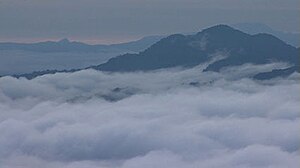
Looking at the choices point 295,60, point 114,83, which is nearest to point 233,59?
point 295,60

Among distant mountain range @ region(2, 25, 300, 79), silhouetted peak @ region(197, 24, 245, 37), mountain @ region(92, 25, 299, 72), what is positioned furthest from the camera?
silhouetted peak @ region(197, 24, 245, 37)

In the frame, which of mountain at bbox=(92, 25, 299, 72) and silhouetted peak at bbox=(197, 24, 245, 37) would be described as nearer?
mountain at bbox=(92, 25, 299, 72)

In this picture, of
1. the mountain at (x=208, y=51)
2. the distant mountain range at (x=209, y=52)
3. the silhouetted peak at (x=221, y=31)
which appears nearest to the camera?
the distant mountain range at (x=209, y=52)

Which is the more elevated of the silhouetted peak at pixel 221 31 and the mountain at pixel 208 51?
the silhouetted peak at pixel 221 31

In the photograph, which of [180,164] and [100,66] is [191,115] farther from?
[100,66]

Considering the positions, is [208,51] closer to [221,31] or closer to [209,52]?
[209,52]

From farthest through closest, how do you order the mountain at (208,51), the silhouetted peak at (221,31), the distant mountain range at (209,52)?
the silhouetted peak at (221,31) → the mountain at (208,51) → the distant mountain range at (209,52)

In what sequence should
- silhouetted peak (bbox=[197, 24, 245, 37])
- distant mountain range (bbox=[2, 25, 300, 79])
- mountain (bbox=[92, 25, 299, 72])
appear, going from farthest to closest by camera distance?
silhouetted peak (bbox=[197, 24, 245, 37]) < mountain (bbox=[92, 25, 299, 72]) < distant mountain range (bbox=[2, 25, 300, 79])

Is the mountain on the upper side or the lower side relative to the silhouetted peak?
lower

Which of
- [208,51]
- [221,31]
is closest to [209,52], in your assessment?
[208,51]

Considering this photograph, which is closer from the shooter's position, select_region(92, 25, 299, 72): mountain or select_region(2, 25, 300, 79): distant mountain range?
select_region(2, 25, 300, 79): distant mountain range
